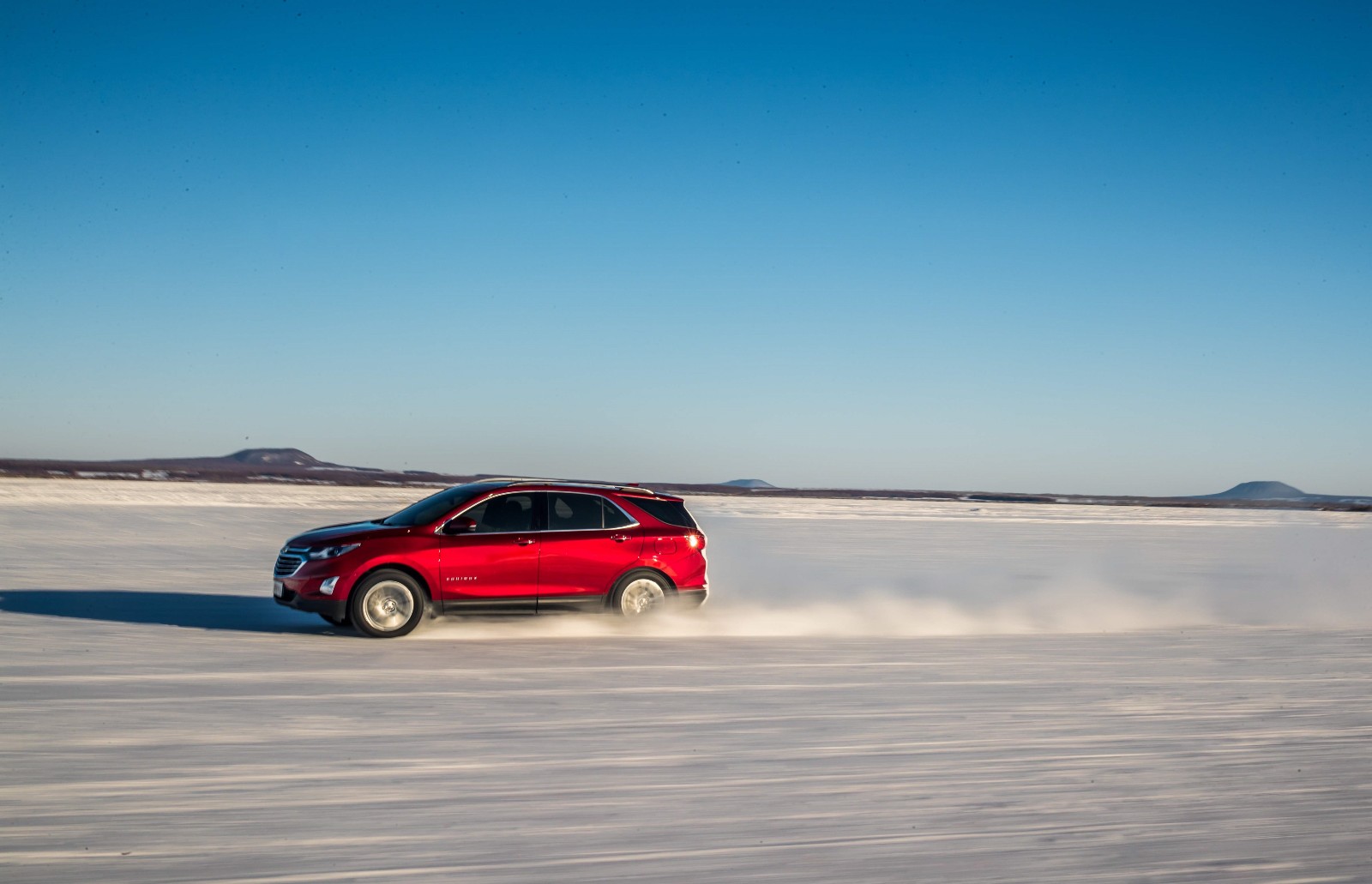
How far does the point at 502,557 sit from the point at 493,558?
0.31ft

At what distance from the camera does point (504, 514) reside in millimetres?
13172

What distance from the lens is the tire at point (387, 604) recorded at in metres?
12.2

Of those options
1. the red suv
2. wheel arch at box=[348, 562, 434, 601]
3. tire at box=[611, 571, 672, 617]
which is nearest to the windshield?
the red suv

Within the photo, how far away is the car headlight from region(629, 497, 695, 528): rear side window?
127 inches

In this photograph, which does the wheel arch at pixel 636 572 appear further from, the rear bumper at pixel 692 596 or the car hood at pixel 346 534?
the car hood at pixel 346 534

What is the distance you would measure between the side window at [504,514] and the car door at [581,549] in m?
0.22

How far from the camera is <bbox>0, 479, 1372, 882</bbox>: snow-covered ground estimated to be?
5453 millimetres

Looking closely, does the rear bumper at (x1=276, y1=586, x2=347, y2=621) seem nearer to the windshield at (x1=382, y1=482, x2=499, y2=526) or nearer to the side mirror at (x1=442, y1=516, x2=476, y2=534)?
the windshield at (x1=382, y1=482, x2=499, y2=526)

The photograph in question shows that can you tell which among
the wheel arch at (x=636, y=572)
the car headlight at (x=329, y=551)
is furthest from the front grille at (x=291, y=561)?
the wheel arch at (x=636, y=572)

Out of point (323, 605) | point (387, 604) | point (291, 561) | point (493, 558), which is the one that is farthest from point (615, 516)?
point (291, 561)

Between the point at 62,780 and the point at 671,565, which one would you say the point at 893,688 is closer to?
the point at 671,565

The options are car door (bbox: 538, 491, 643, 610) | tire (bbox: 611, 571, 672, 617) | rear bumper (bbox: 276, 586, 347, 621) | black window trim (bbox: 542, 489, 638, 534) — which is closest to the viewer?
rear bumper (bbox: 276, 586, 347, 621)

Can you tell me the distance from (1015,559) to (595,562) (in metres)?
16.2

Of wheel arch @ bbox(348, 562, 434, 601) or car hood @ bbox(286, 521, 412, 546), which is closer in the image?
wheel arch @ bbox(348, 562, 434, 601)
